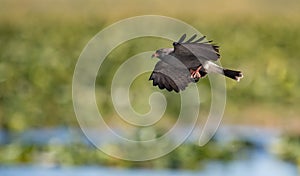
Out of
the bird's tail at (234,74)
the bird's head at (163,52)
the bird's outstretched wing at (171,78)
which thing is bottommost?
the bird's outstretched wing at (171,78)

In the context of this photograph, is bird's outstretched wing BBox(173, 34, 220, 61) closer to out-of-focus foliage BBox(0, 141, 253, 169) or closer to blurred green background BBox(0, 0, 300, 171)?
blurred green background BBox(0, 0, 300, 171)

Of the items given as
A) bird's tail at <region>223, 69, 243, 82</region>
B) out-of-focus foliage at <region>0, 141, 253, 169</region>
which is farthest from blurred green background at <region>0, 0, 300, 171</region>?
bird's tail at <region>223, 69, 243, 82</region>

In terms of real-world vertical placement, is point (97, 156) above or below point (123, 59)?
below

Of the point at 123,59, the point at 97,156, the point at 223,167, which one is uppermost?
the point at 123,59

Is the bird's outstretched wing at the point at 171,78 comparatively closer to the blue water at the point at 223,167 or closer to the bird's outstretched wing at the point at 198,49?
the bird's outstretched wing at the point at 198,49

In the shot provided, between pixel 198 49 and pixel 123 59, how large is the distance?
16.5 ft

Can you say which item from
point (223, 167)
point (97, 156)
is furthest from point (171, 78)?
point (97, 156)

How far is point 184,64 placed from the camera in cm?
79

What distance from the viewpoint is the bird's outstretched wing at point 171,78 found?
2.59ft

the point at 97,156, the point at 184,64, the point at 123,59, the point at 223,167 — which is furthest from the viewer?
the point at 123,59

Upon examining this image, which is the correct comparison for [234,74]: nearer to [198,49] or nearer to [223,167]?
[198,49]

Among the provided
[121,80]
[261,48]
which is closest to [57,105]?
[121,80]

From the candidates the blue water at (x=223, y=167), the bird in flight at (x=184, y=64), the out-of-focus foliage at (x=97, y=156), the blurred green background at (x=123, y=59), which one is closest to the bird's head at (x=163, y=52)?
the bird in flight at (x=184, y=64)

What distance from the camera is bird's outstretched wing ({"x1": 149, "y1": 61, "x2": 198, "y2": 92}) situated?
2.59 ft
